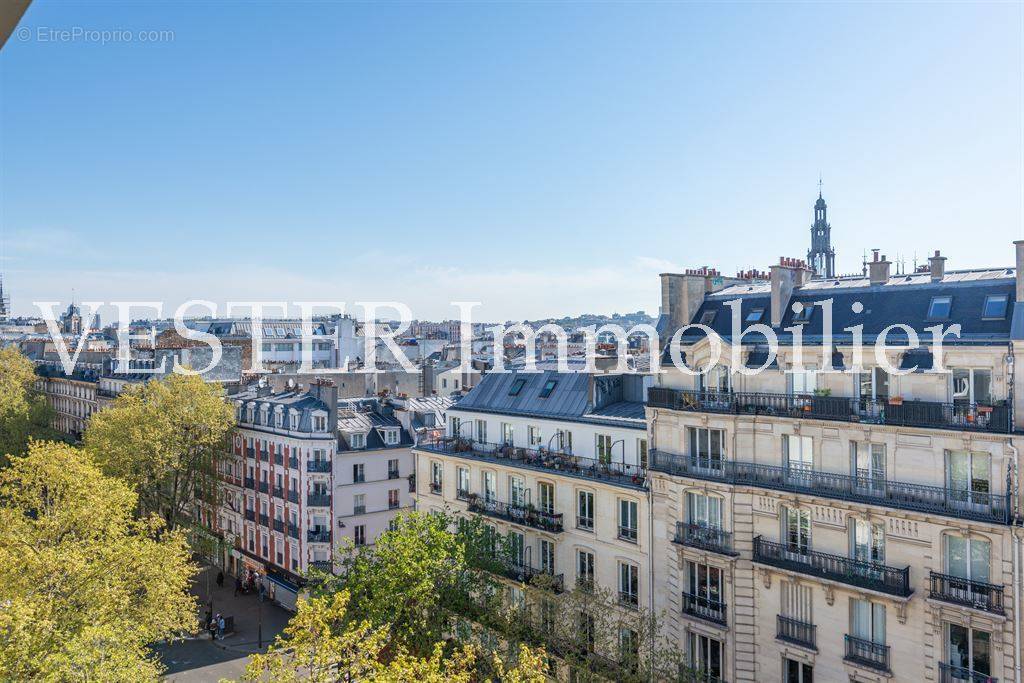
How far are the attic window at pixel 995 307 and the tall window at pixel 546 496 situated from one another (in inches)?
701

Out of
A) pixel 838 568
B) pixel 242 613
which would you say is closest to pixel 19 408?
pixel 242 613

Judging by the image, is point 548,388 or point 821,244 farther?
point 821,244

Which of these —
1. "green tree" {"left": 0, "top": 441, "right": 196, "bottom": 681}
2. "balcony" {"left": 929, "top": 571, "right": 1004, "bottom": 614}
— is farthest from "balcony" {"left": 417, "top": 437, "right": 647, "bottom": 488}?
"green tree" {"left": 0, "top": 441, "right": 196, "bottom": 681}

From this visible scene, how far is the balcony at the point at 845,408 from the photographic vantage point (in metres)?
22.2

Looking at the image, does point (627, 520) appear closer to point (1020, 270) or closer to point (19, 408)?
point (1020, 270)

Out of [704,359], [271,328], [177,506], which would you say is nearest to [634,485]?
[704,359]

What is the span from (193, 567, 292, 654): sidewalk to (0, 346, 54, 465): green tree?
22.6 metres

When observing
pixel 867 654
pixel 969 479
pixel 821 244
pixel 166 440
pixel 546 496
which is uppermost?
pixel 821 244

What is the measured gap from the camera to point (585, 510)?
107 feet

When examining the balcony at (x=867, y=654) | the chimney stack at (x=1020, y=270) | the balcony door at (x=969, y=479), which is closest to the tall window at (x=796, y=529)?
the balcony at (x=867, y=654)

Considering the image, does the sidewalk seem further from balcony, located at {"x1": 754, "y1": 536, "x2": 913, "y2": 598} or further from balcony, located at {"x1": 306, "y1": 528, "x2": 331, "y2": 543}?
balcony, located at {"x1": 754, "y1": 536, "x2": 913, "y2": 598}

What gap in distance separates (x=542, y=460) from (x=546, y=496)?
5.30 ft

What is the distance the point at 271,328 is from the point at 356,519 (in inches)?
3294

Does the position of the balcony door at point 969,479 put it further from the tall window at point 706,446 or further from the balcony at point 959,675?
the tall window at point 706,446
